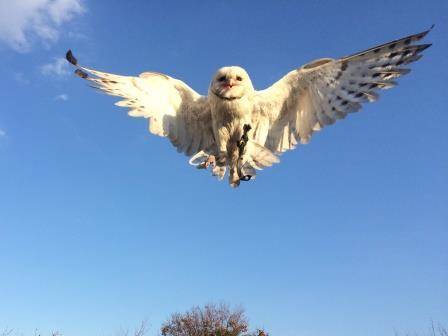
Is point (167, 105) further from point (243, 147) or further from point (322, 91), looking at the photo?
point (322, 91)

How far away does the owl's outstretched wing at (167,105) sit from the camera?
6.66 meters

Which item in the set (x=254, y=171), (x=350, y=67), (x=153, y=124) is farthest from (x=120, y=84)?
(x=350, y=67)

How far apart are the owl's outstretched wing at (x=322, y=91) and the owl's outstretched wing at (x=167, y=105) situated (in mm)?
818

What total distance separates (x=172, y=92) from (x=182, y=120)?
43 cm

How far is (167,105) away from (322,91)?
2.20 m

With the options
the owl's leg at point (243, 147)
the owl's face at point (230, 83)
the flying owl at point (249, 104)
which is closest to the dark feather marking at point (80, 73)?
the flying owl at point (249, 104)

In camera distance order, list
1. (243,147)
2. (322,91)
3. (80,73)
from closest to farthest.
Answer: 1. (80,73)
2. (243,147)
3. (322,91)

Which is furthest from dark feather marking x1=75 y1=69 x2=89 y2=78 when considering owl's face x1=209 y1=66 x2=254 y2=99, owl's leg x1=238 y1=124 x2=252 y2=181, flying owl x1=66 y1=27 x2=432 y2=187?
owl's leg x1=238 y1=124 x2=252 y2=181

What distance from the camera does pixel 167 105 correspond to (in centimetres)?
707

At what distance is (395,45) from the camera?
630 cm

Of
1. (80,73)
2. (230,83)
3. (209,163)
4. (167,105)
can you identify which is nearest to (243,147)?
(209,163)

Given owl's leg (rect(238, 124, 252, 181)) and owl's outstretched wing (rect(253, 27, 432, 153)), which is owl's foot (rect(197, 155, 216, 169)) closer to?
owl's leg (rect(238, 124, 252, 181))

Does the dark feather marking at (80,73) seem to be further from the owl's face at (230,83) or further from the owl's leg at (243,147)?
the owl's leg at (243,147)

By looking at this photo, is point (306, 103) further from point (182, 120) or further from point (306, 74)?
point (182, 120)
